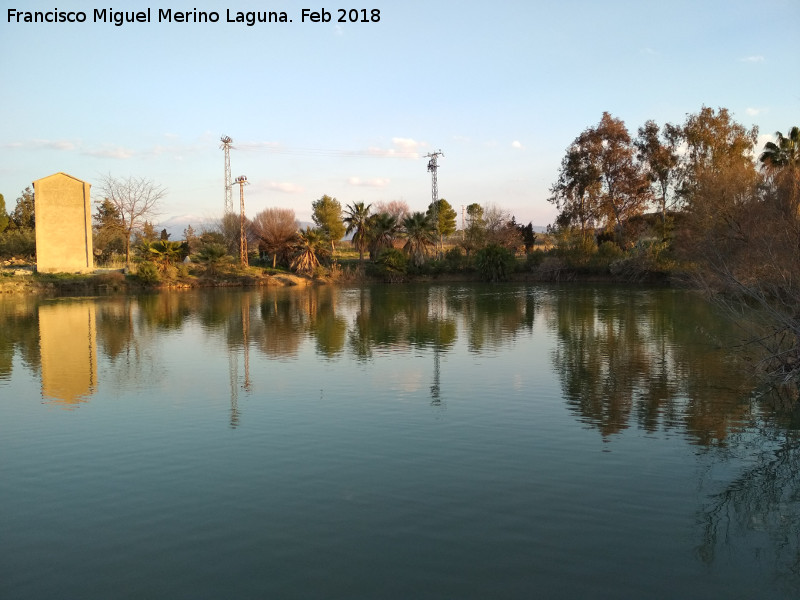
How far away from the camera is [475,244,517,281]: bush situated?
60.1 m

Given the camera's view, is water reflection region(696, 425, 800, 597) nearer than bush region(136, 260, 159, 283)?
Yes

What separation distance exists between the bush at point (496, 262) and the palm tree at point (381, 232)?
394 inches

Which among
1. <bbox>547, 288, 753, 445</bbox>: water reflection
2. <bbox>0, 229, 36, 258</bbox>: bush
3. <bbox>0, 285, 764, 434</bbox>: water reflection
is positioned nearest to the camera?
<bbox>547, 288, 753, 445</bbox>: water reflection

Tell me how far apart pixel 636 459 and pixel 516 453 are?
1.54 m

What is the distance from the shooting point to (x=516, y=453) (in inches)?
341

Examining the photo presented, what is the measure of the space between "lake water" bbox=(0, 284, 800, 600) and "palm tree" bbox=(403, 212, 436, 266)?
46.2m

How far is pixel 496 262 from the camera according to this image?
60.2m

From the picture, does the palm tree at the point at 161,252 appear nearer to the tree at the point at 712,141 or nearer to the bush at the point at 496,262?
the bush at the point at 496,262

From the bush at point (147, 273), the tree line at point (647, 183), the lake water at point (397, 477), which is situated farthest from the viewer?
the bush at point (147, 273)

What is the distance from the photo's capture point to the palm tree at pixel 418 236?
63156mm

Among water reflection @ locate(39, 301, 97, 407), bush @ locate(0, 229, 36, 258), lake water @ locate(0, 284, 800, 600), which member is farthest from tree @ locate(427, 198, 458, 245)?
lake water @ locate(0, 284, 800, 600)

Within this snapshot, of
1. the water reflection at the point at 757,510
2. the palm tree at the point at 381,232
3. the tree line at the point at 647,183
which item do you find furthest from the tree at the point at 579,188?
the water reflection at the point at 757,510

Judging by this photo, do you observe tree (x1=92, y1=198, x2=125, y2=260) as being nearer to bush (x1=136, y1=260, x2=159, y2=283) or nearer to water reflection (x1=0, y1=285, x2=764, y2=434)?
bush (x1=136, y1=260, x2=159, y2=283)

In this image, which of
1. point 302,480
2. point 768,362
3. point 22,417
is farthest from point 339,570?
point 768,362
